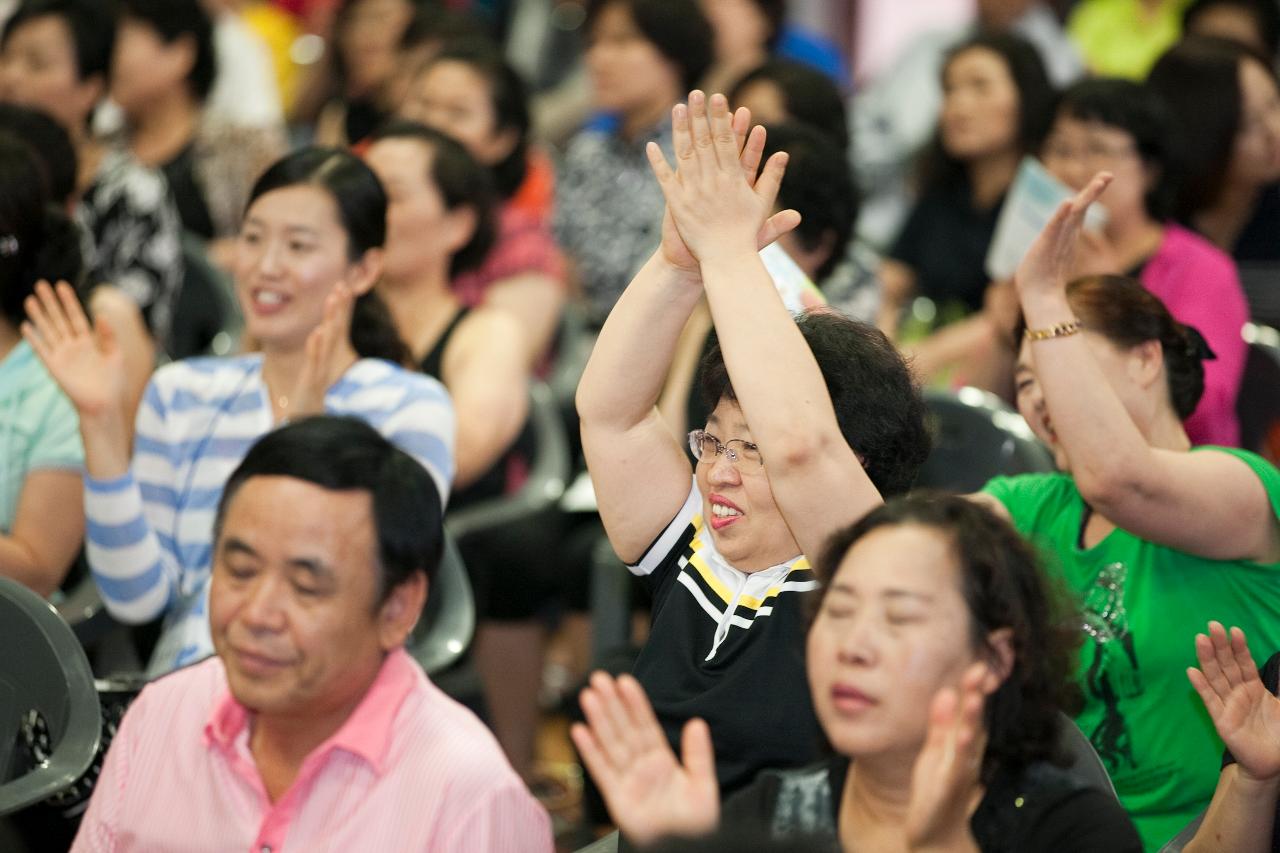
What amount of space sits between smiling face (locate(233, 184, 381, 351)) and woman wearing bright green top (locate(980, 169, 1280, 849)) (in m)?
1.16

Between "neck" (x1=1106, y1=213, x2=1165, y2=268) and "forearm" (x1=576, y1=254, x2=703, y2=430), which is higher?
"forearm" (x1=576, y1=254, x2=703, y2=430)

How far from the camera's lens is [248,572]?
1.89 m

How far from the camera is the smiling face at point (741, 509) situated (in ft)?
6.39

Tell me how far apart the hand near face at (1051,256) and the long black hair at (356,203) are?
3.90 feet

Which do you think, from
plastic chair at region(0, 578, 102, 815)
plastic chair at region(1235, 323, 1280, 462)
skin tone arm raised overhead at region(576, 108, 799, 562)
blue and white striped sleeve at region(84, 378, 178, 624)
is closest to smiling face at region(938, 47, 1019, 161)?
plastic chair at region(1235, 323, 1280, 462)

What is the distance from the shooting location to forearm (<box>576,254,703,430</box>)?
1.98m

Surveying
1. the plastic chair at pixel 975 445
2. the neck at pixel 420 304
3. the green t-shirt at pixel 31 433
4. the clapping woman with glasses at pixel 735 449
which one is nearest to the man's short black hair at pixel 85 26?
the neck at pixel 420 304

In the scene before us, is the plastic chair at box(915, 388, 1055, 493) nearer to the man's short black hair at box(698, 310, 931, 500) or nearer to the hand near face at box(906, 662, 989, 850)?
the man's short black hair at box(698, 310, 931, 500)

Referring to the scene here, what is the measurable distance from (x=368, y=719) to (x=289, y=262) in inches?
46.0

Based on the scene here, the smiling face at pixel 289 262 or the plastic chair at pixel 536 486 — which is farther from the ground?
the smiling face at pixel 289 262

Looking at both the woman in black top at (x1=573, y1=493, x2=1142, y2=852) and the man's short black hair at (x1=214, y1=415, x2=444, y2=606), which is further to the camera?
the man's short black hair at (x1=214, y1=415, x2=444, y2=606)

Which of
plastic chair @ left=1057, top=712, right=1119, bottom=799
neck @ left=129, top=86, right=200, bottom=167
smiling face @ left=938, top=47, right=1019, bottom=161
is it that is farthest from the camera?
neck @ left=129, top=86, right=200, bottom=167

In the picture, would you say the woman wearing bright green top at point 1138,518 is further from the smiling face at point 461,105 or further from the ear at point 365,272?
the smiling face at point 461,105

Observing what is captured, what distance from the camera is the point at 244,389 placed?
279 centimetres
